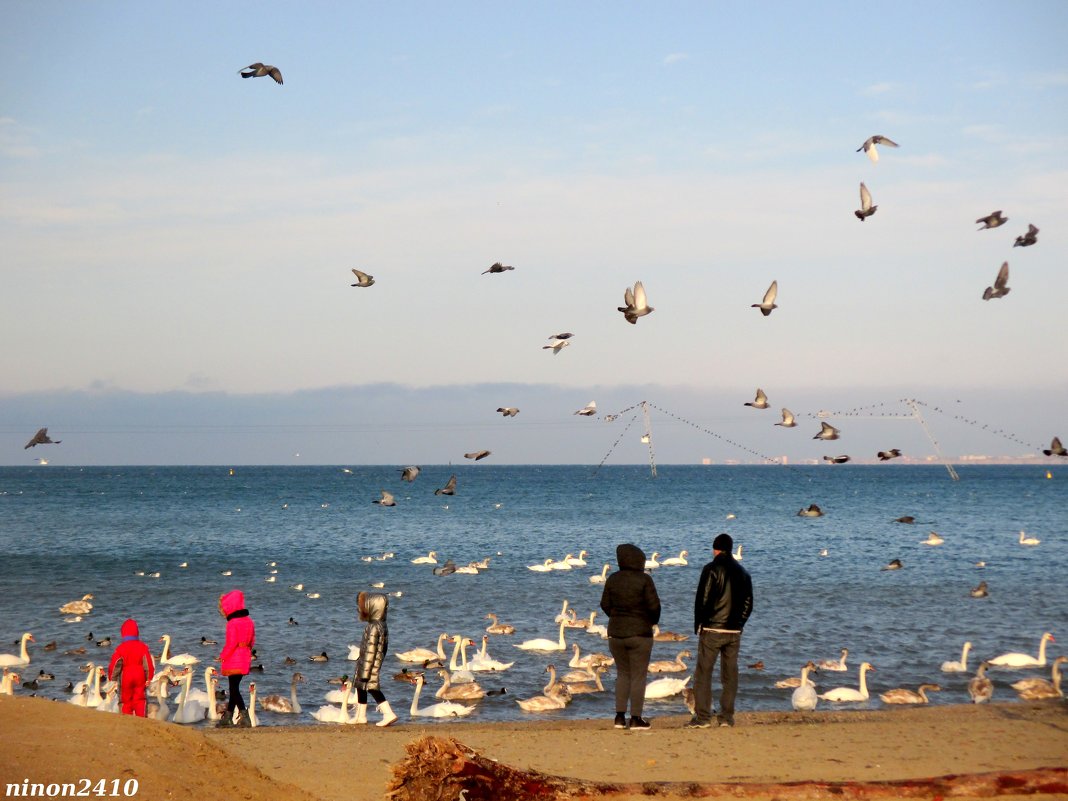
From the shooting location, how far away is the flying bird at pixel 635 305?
1770 cm

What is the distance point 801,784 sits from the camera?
888cm

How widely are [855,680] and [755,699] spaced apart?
282 cm

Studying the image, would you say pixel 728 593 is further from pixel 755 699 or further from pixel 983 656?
pixel 983 656

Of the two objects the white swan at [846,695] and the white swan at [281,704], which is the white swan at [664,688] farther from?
the white swan at [281,704]

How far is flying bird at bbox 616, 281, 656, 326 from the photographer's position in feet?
58.1

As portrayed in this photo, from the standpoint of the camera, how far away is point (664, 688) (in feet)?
62.7

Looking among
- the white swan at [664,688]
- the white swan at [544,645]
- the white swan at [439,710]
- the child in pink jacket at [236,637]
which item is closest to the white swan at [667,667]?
the white swan at [664,688]

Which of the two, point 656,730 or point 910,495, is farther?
point 910,495

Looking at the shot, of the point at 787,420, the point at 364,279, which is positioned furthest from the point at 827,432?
the point at 364,279

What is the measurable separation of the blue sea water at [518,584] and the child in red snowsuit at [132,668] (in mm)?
4371

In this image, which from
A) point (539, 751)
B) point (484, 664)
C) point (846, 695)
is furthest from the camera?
point (484, 664)

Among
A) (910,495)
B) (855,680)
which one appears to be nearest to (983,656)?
(855,680)

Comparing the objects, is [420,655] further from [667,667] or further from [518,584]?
[518,584]

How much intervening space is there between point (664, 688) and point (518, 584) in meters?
20.8
